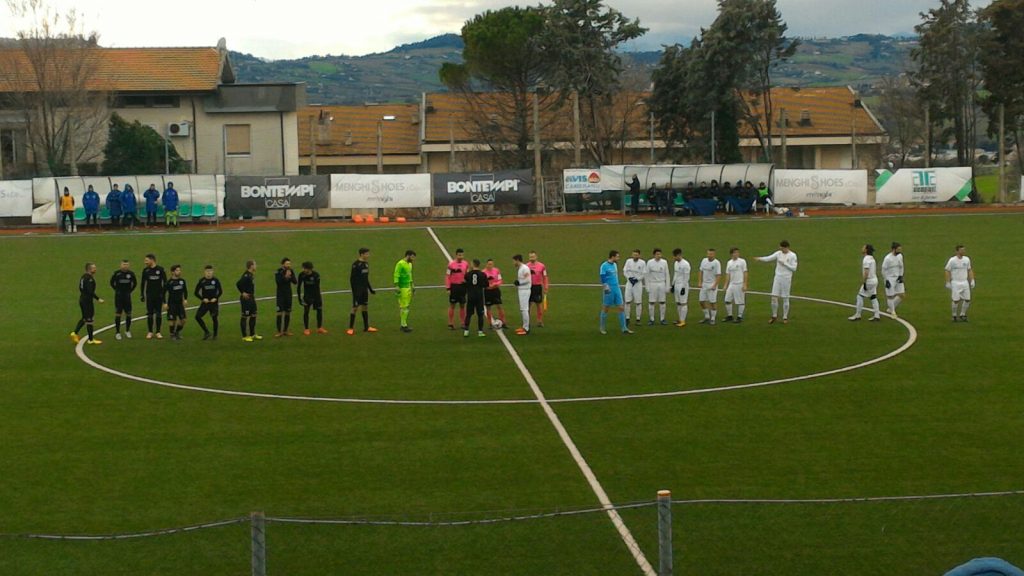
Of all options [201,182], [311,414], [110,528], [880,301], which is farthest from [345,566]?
[201,182]

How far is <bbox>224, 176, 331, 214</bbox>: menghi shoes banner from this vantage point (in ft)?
188

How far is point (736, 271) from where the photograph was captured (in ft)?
96.2

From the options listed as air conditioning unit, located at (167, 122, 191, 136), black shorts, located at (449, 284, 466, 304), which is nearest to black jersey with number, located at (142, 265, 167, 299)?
black shorts, located at (449, 284, 466, 304)

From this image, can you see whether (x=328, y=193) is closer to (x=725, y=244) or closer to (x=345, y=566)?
(x=725, y=244)

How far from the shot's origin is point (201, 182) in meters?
56.4

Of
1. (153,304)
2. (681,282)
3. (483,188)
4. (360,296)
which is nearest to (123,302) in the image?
(153,304)

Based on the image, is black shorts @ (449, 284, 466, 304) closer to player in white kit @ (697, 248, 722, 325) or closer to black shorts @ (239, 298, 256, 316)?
black shorts @ (239, 298, 256, 316)

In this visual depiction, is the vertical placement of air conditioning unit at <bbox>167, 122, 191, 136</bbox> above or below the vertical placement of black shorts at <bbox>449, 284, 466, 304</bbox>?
above

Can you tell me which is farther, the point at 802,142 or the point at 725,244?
A: the point at 802,142

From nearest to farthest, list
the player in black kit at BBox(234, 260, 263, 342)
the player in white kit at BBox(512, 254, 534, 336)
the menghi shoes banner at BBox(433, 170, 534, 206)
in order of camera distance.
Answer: the player in black kit at BBox(234, 260, 263, 342), the player in white kit at BBox(512, 254, 534, 336), the menghi shoes banner at BBox(433, 170, 534, 206)

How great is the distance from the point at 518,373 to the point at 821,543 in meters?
11.2

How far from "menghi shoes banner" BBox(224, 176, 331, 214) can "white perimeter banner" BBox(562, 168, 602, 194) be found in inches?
446

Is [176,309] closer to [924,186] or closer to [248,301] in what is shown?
[248,301]

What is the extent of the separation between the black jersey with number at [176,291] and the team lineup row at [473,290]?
22mm
